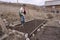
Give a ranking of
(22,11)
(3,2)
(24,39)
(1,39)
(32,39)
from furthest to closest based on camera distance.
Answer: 1. (3,2)
2. (22,11)
3. (32,39)
4. (24,39)
5. (1,39)

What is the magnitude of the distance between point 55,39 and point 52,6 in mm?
29601

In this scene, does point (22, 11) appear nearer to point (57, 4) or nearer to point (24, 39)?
point (24, 39)

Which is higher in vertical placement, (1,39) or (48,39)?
(1,39)

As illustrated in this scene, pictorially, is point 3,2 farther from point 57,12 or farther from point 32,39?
point 32,39

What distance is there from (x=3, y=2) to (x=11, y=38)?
2278 cm

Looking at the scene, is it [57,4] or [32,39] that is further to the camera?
[57,4]

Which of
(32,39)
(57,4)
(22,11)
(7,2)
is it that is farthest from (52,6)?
(32,39)

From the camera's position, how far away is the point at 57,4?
37312 mm

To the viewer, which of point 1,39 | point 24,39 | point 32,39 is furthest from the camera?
point 32,39

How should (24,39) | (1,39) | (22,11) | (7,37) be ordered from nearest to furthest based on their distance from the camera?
(1,39)
(7,37)
(24,39)
(22,11)

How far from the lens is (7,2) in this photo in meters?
29.0

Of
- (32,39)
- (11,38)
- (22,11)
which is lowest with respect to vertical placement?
(32,39)

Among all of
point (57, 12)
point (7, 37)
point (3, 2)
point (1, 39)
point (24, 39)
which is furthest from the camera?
point (57, 12)

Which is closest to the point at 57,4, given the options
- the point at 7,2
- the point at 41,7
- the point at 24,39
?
the point at 41,7
